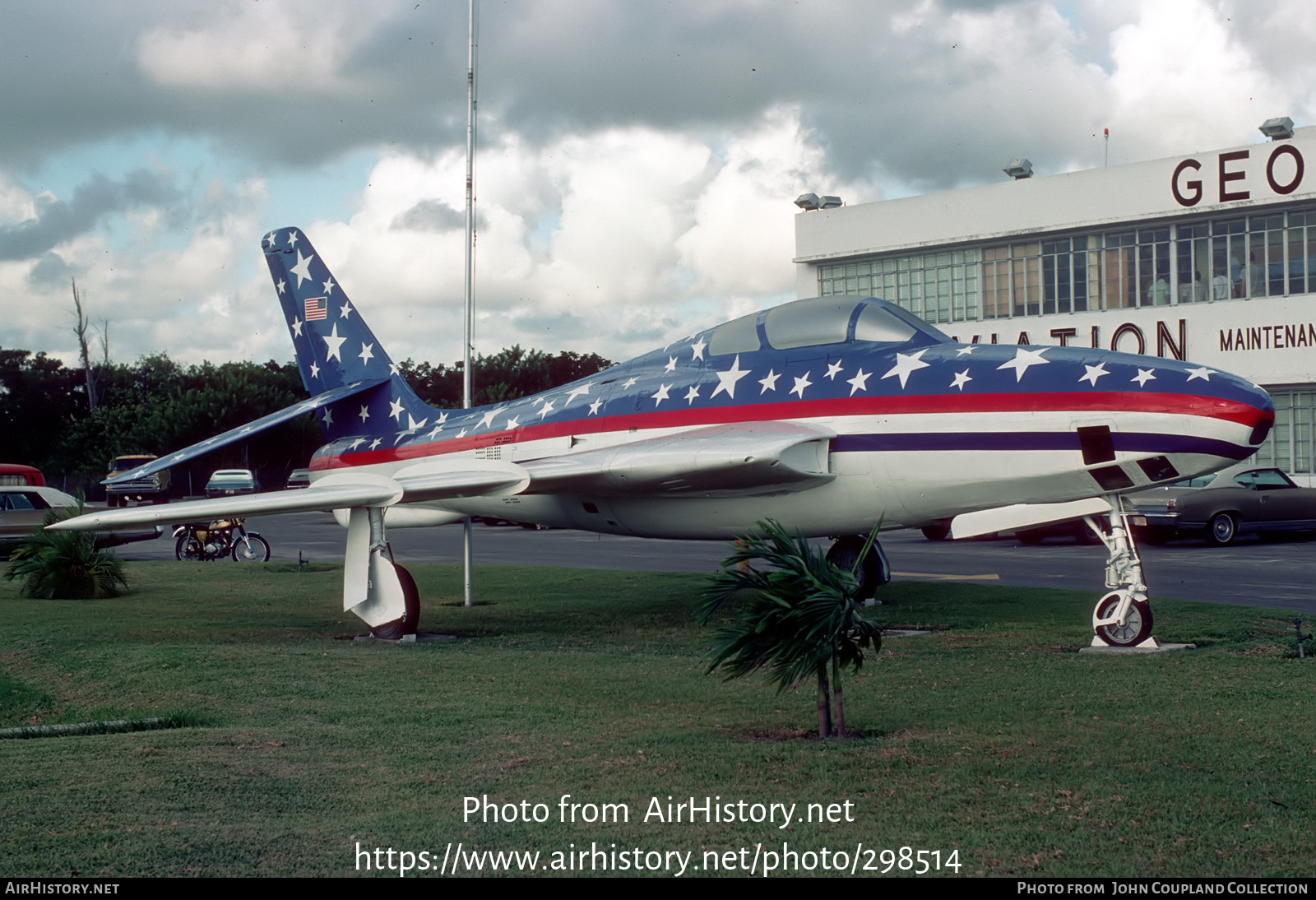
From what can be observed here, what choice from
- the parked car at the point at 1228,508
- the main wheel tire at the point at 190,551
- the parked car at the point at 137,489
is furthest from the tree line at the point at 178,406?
the parked car at the point at 1228,508

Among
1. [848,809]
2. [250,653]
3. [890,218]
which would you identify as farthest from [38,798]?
[890,218]

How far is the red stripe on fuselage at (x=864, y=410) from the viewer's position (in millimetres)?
9219

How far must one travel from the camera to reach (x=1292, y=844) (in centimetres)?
446

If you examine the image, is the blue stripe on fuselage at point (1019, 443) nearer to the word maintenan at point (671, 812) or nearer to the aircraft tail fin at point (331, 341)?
the word maintenan at point (671, 812)

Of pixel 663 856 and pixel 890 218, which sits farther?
pixel 890 218

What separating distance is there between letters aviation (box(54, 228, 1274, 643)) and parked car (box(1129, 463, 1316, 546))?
510 inches

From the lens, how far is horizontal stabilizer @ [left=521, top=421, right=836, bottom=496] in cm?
1074

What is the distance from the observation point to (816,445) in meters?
11.0

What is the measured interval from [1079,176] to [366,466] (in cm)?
3197

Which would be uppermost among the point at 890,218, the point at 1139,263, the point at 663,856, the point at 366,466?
the point at 890,218

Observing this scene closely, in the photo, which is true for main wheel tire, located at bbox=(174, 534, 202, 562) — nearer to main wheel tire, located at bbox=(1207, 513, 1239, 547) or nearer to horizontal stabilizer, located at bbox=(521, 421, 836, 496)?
horizontal stabilizer, located at bbox=(521, 421, 836, 496)

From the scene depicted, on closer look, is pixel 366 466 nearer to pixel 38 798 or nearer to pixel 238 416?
pixel 38 798

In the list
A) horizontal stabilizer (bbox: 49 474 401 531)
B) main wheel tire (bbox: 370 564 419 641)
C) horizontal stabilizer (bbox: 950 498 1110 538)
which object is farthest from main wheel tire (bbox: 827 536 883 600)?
horizontal stabilizer (bbox: 49 474 401 531)

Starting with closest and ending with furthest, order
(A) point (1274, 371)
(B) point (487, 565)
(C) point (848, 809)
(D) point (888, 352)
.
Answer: (C) point (848, 809) < (D) point (888, 352) < (B) point (487, 565) < (A) point (1274, 371)
